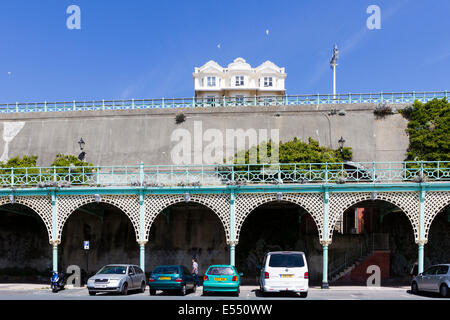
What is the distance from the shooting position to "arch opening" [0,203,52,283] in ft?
88.3

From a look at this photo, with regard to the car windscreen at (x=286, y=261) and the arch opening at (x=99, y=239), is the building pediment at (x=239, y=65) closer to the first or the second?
the arch opening at (x=99, y=239)

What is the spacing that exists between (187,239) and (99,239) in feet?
16.4

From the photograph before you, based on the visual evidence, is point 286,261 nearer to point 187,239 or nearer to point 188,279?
point 188,279

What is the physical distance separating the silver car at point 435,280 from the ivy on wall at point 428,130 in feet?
43.1

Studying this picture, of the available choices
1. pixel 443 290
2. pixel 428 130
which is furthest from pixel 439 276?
pixel 428 130

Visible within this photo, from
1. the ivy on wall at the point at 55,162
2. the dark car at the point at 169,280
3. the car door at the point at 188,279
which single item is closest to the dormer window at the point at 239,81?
the ivy on wall at the point at 55,162

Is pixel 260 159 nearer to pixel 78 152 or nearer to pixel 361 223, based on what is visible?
pixel 361 223

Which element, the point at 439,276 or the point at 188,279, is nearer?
the point at 439,276

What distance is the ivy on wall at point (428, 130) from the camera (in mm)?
30047

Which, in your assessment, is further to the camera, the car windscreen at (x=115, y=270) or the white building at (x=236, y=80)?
the white building at (x=236, y=80)

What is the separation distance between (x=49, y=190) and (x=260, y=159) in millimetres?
13243

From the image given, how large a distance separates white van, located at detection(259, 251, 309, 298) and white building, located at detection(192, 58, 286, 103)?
53505 mm

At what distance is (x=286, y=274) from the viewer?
15805 mm
